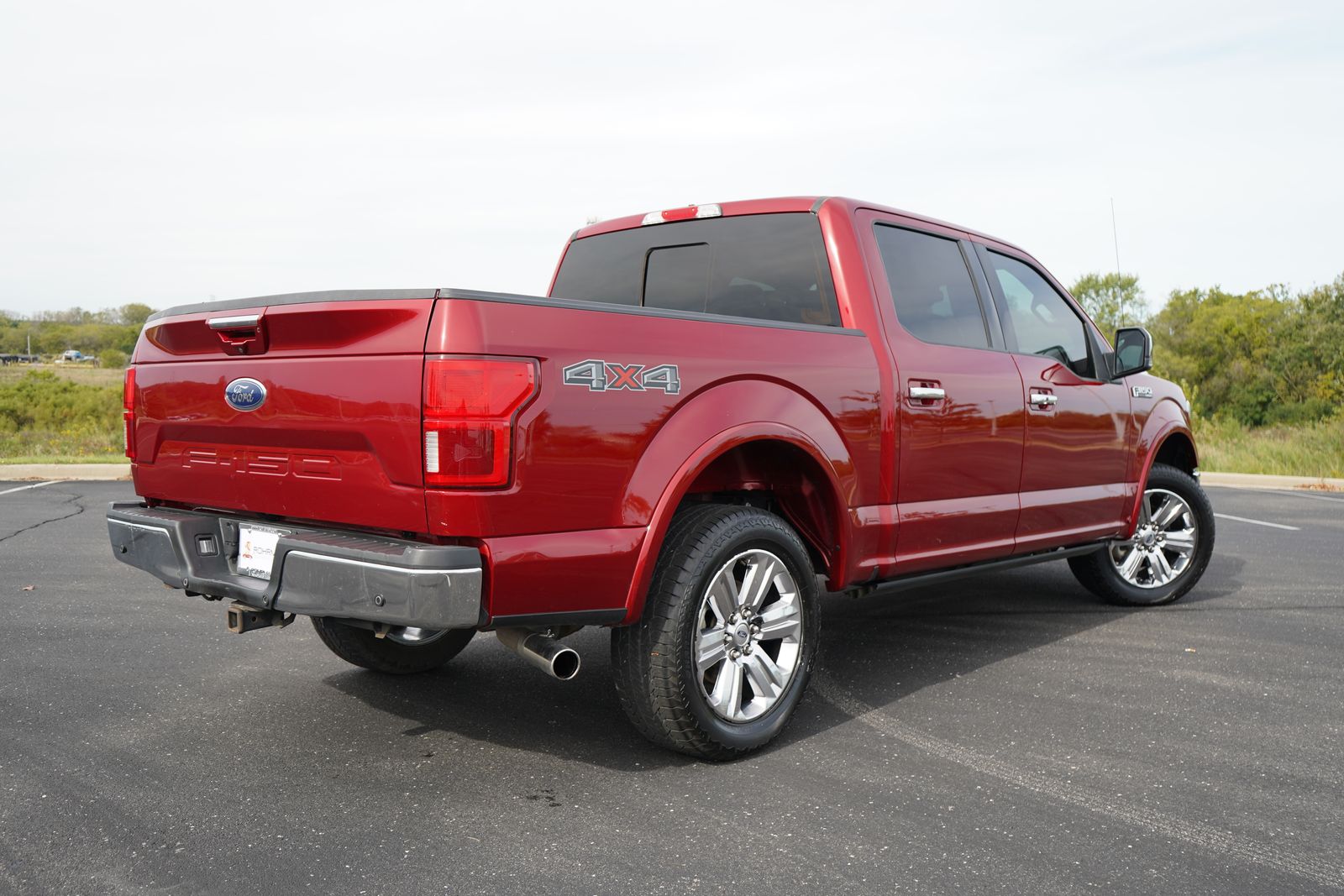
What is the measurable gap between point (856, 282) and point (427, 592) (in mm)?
2258

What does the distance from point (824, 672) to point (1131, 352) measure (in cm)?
242

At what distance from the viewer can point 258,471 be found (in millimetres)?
3461

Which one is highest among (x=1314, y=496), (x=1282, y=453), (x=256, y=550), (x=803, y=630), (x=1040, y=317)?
(x=1040, y=317)

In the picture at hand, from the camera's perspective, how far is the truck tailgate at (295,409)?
3.06 metres

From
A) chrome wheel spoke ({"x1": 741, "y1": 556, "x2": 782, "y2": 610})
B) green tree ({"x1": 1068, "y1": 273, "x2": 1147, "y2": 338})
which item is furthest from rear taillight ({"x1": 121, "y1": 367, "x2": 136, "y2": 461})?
green tree ({"x1": 1068, "y1": 273, "x2": 1147, "y2": 338})

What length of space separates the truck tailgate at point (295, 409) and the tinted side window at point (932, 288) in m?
2.26

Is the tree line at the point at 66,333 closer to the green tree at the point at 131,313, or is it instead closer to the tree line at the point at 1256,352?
the green tree at the point at 131,313

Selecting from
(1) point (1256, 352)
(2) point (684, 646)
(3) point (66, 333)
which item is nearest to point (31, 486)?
(2) point (684, 646)

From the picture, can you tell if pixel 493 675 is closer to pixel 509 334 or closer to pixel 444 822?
pixel 444 822

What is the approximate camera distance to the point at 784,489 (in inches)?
165

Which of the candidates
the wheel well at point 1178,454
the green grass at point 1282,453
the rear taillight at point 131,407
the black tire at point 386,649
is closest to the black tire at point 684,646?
the black tire at point 386,649

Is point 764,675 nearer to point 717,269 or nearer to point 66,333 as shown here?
point 717,269

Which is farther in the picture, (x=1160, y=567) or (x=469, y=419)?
(x=1160, y=567)

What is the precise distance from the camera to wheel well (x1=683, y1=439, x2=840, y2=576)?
3953mm
